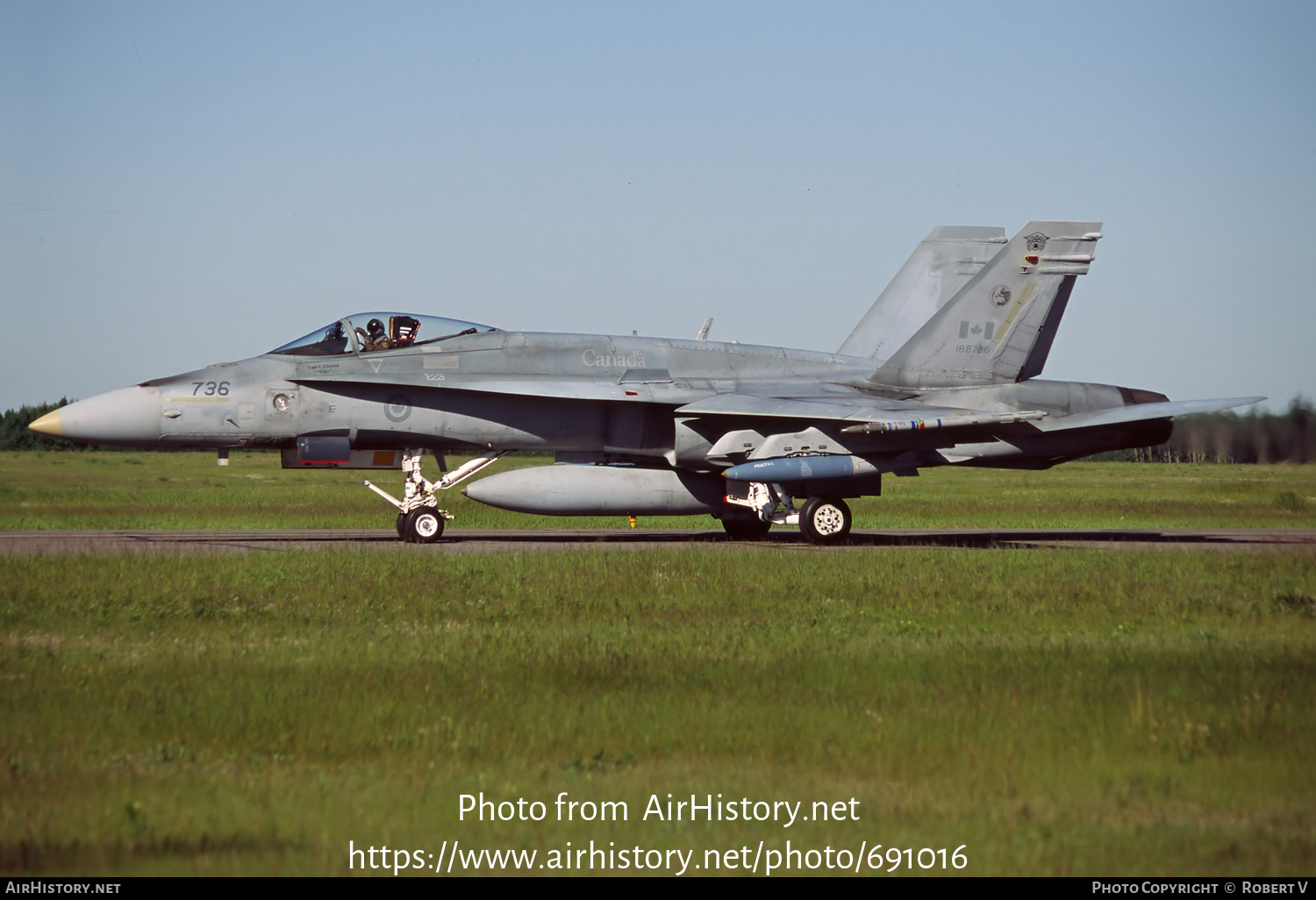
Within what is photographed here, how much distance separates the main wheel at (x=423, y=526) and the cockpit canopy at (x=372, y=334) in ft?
7.74

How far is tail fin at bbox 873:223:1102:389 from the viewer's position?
18797mm

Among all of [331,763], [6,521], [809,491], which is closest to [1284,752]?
[331,763]

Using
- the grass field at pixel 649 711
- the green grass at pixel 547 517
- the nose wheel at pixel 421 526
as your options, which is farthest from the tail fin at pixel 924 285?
the grass field at pixel 649 711

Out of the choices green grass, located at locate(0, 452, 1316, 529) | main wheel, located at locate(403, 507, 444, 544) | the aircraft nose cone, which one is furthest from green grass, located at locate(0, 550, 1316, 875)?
green grass, located at locate(0, 452, 1316, 529)

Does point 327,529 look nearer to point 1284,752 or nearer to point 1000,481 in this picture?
point 1284,752

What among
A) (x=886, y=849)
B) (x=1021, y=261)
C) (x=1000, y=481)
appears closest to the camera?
(x=886, y=849)

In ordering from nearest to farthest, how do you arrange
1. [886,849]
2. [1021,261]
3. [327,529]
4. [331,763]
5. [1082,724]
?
[886,849] → [331,763] → [1082,724] → [1021,261] → [327,529]

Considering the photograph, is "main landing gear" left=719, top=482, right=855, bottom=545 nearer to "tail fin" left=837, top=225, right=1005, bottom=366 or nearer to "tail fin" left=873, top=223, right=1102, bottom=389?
"tail fin" left=873, top=223, right=1102, bottom=389

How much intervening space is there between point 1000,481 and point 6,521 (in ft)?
123

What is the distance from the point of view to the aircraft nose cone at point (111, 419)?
15781 millimetres

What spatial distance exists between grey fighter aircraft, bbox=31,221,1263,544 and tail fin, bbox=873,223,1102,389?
0.09 feet

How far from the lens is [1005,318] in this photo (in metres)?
19.0

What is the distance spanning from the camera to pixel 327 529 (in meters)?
21.2

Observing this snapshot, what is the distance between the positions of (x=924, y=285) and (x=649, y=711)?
1723cm
